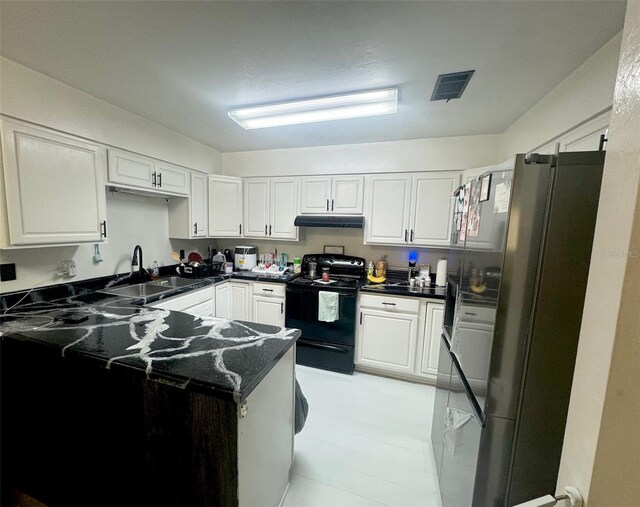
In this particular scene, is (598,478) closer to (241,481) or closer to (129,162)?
(241,481)

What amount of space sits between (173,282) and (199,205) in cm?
96

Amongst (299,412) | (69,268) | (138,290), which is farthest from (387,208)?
(69,268)

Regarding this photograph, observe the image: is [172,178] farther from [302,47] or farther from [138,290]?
[302,47]

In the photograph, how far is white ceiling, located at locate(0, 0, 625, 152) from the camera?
1173mm

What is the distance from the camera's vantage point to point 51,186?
1.74m

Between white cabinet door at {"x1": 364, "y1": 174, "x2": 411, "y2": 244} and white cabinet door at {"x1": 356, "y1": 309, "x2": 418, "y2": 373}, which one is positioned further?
white cabinet door at {"x1": 364, "y1": 174, "x2": 411, "y2": 244}

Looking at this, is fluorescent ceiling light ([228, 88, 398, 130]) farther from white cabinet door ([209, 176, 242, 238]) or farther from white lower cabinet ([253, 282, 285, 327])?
white lower cabinet ([253, 282, 285, 327])

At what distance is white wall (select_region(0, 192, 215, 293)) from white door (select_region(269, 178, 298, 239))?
118cm

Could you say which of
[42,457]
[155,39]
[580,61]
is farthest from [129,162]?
[580,61]

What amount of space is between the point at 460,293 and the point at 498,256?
0.44m

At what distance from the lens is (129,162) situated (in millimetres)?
2297

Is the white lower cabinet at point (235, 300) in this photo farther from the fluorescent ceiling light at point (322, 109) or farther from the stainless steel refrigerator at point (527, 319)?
the stainless steel refrigerator at point (527, 319)

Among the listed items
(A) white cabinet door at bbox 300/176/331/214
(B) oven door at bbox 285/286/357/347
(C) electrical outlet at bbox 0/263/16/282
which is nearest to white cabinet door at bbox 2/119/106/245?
(C) electrical outlet at bbox 0/263/16/282

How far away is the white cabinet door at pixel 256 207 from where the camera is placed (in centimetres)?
336
